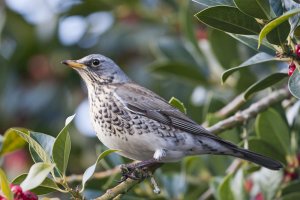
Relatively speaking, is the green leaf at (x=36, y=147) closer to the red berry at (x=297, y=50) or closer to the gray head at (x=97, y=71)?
the red berry at (x=297, y=50)

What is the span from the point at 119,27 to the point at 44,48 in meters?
0.95

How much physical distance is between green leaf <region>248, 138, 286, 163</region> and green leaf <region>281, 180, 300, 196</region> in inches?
11.9

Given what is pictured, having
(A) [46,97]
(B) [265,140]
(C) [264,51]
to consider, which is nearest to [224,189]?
(B) [265,140]

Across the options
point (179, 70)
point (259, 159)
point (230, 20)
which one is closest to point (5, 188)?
point (230, 20)

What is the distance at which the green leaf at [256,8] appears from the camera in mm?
3553

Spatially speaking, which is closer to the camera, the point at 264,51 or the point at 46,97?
the point at 264,51

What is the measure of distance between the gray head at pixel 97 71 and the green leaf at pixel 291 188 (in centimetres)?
204

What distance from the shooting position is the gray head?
19.6 ft

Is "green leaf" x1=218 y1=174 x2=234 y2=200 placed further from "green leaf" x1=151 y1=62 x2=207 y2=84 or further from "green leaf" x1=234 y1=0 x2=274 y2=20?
"green leaf" x1=151 y1=62 x2=207 y2=84

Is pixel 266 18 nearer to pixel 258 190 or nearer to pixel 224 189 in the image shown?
pixel 224 189

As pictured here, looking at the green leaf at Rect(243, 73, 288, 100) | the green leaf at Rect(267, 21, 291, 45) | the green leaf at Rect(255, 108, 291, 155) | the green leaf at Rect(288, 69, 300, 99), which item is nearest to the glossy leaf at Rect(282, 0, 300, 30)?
the green leaf at Rect(267, 21, 291, 45)

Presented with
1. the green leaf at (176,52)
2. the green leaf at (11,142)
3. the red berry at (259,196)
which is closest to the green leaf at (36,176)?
the green leaf at (11,142)

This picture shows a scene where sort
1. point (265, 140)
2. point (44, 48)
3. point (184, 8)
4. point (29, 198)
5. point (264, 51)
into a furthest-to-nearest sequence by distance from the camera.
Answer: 1. point (44, 48)
2. point (184, 8)
3. point (265, 140)
4. point (264, 51)
5. point (29, 198)

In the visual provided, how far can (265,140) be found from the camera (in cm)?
498
